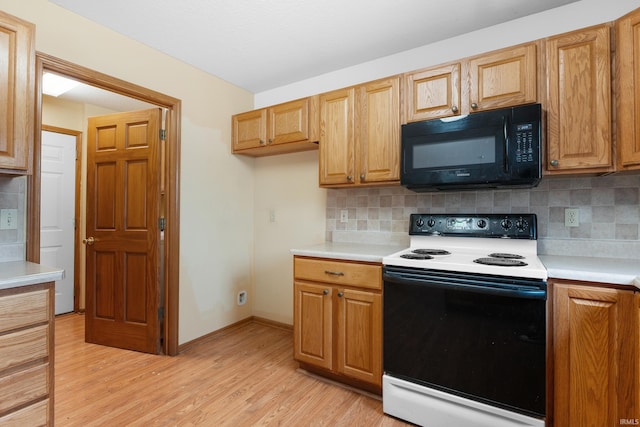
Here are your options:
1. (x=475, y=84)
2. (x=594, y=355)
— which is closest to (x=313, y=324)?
(x=594, y=355)

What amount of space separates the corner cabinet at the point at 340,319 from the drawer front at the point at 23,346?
1.36 meters

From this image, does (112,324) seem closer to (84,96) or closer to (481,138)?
(84,96)

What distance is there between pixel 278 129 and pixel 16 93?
5.38ft

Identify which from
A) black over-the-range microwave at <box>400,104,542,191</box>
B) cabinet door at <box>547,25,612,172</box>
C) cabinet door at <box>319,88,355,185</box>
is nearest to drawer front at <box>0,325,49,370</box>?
cabinet door at <box>319,88,355,185</box>

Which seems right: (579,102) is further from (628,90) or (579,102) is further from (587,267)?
(587,267)

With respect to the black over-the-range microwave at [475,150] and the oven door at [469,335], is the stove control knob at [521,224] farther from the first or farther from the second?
the oven door at [469,335]

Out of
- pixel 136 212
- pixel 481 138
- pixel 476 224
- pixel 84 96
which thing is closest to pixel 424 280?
pixel 476 224

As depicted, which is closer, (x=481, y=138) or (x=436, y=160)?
(x=481, y=138)

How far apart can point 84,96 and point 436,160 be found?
3.59 m

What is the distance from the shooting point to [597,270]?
1400 mm

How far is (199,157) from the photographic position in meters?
2.74

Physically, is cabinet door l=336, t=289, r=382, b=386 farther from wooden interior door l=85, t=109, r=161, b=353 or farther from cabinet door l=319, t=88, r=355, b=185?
wooden interior door l=85, t=109, r=161, b=353

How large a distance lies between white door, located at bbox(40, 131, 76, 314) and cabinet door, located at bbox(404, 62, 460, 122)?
3.76 m

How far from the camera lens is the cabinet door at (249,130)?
281 centimetres
